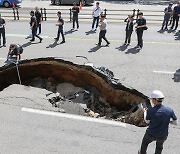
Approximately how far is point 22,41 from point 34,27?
127 cm

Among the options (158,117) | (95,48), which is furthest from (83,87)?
(95,48)

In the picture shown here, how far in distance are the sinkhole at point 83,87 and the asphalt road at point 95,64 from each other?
2.61 feet

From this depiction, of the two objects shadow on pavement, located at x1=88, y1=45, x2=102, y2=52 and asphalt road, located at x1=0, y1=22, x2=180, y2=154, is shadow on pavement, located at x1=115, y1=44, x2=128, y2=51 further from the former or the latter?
shadow on pavement, located at x1=88, y1=45, x2=102, y2=52

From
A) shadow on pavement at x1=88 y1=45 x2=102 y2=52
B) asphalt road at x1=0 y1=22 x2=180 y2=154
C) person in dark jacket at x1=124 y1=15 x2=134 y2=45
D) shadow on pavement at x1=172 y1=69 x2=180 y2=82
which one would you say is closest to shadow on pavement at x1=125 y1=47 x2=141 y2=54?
asphalt road at x1=0 y1=22 x2=180 y2=154

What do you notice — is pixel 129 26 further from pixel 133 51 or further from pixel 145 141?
pixel 145 141

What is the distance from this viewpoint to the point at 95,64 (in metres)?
10.6

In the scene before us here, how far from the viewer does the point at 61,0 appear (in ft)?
78.2

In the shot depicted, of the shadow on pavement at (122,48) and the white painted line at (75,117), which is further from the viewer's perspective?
the shadow on pavement at (122,48)

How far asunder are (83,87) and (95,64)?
8.24 feet

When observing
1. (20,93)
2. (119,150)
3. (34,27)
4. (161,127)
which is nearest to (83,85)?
(20,93)

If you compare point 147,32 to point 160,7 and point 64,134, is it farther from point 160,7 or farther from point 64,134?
point 64,134

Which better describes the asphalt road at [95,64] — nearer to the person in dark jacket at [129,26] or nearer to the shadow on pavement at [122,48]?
the shadow on pavement at [122,48]

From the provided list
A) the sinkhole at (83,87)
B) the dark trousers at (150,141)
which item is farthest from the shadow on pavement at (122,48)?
the dark trousers at (150,141)

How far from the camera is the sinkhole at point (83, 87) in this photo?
7124 millimetres
